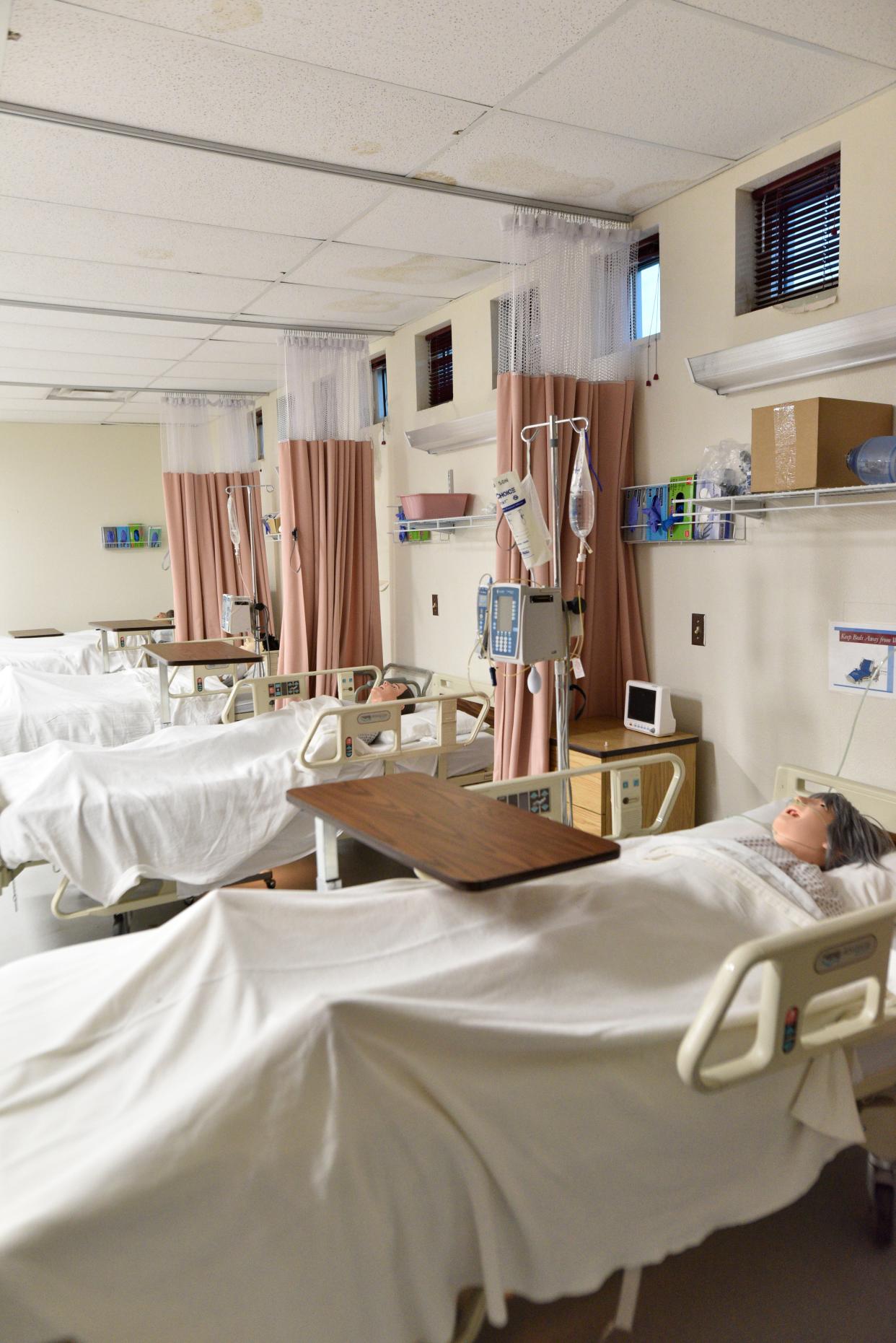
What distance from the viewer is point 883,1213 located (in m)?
2.07

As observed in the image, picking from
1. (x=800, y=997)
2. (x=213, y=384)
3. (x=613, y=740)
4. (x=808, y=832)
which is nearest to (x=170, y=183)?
(x=613, y=740)

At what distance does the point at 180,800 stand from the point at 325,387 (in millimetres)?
2971

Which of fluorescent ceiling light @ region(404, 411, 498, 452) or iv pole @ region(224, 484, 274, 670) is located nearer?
fluorescent ceiling light @ region(404, 411, 498, 452)

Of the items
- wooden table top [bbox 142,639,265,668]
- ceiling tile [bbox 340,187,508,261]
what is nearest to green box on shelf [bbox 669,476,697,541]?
ceiling tile [bbox 340,187,508,261]

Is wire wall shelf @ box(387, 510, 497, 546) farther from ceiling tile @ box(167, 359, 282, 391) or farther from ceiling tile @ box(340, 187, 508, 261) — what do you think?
ceiling tile @ box(167, 359, 282, 391)

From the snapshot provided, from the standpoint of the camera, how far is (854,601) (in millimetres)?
3203

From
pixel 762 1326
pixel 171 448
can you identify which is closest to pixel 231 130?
pixel 762 1326

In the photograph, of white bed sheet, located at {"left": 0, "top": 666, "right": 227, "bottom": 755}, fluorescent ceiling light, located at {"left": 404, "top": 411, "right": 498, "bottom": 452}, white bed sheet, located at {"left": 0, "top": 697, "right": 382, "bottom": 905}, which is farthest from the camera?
white bed sheet, located at {"left": 0, "top": 666, "right": 227, "bottom": 755}

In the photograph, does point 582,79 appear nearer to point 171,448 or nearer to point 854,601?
point 854,601

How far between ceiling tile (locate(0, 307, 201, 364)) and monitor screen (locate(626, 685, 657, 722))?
3.54 meters

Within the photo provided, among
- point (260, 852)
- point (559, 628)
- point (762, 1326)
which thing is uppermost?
point (559, 628)

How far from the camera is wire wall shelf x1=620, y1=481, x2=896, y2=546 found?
3.04 m

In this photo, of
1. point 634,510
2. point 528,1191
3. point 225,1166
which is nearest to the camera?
point 225,1166

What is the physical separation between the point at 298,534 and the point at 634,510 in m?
2.27
